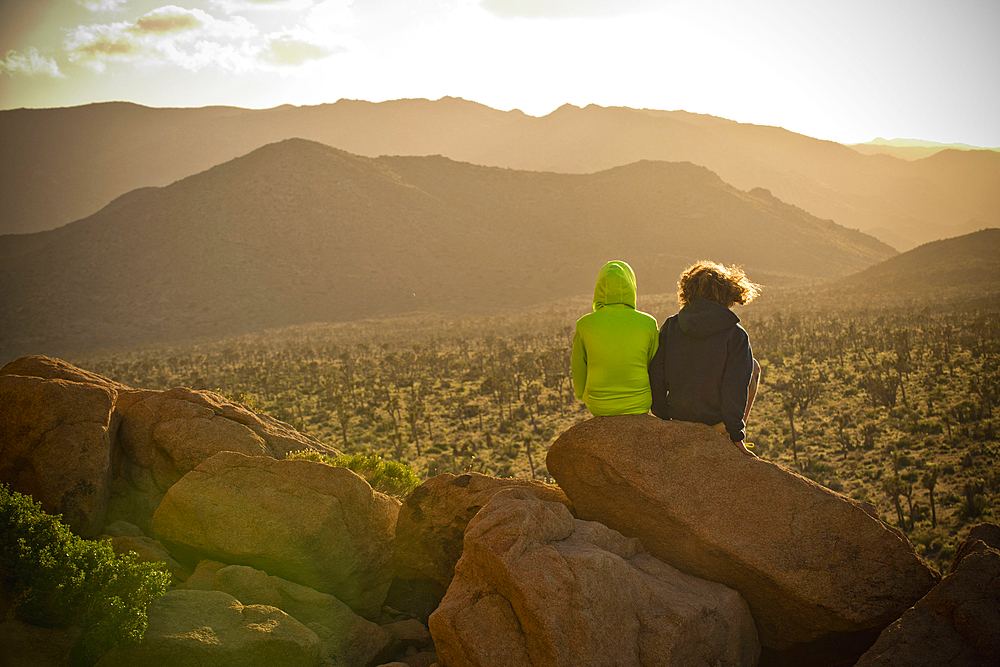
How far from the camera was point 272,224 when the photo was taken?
75.6m

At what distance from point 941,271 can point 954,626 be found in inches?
2669

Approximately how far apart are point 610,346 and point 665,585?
187cm

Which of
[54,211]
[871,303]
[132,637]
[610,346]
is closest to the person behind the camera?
[132,637]

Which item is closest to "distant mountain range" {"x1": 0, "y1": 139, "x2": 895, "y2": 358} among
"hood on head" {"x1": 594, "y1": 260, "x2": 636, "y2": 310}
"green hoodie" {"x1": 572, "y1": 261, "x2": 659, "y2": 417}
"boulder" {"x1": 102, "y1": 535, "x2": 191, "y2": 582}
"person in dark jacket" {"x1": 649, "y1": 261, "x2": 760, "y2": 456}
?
"boulder" {"x1": 102, "y1": 535, "x2": 191, "y2": 582}

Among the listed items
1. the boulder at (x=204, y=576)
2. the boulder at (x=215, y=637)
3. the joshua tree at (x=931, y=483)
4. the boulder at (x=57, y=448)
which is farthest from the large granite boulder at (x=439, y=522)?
the joshua tree at (x=931, y=483)

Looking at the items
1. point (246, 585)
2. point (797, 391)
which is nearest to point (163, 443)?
point (246, 585)

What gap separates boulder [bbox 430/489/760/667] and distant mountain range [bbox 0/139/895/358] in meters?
60.2

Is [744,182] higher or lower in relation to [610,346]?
higher

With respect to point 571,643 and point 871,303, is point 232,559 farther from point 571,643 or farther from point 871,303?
point 871,303

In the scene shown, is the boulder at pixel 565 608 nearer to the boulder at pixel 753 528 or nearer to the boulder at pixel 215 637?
the boulder at pixel 753 528

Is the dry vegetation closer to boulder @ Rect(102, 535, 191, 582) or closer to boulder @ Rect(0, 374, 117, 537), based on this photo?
boulder @ Rect(0, 374, 117, 537)

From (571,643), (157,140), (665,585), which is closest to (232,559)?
(571,643)

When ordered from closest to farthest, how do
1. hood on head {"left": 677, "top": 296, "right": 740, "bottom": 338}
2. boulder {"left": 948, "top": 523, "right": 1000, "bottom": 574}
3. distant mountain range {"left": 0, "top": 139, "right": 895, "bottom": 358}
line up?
boulder {"left": 948, "top": 523, "right": 1000, "bottom": 574}
hood on head {"left": 677, "top": 296, "right": 740, "bottom": 338}
distant mountain range {"left": 0, "top": 139, "right": 895, "bottom": 358}

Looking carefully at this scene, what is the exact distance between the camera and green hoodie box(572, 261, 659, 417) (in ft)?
16.5
